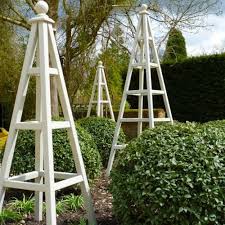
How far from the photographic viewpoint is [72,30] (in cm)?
778

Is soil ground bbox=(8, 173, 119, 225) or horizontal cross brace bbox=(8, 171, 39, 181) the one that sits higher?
horizontal cross brace bbox=(8, 171, 39, 181)

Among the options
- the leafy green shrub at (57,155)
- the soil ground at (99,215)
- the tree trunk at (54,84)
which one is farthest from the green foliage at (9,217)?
the tree trunk at (54,84)

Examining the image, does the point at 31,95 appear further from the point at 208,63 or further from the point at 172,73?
the point at 208,63

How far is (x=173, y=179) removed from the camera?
2385 mm

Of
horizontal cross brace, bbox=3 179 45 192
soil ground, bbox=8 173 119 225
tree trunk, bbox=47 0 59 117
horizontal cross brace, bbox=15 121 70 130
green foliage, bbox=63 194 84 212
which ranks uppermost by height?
tree trunk, bbox=47 0 59 117

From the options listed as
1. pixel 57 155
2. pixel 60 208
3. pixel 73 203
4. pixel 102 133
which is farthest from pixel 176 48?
pixel 60 208

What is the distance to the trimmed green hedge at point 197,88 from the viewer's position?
32.2ft

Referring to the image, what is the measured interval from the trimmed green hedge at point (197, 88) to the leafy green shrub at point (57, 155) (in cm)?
640

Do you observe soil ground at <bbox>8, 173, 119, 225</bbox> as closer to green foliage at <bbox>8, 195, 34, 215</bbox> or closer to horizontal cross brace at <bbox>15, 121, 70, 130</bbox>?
green foliage at <bbox>8, 195, 34, 215</bbox>

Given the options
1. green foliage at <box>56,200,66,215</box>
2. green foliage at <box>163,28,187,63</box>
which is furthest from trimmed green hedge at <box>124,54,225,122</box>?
green foliage at <box>56,200,66,215</box>

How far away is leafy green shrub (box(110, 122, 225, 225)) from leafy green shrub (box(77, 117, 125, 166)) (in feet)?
9.07

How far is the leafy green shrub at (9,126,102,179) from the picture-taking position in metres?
3.86

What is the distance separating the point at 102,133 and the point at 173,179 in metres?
3.25

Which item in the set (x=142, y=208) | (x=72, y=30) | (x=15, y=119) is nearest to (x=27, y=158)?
(x=15, y=119)
